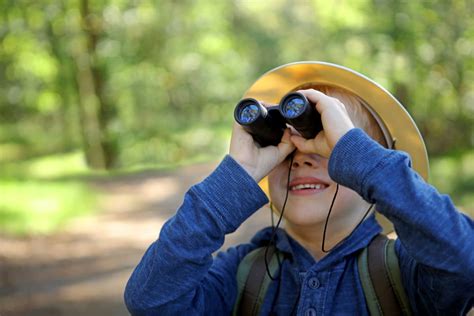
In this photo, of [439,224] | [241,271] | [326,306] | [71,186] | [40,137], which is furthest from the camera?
[40,137]

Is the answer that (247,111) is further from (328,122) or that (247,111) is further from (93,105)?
(93,105)

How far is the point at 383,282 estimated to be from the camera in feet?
5.45

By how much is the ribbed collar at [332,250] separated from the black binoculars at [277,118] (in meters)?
0.31

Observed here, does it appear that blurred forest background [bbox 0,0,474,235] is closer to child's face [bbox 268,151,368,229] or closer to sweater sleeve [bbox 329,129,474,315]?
child's face [bbox 268,151,368,229]

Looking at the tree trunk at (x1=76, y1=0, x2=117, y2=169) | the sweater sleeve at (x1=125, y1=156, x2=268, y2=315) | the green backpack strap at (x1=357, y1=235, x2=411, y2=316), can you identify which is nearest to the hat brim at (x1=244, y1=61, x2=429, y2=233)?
Answer: the green backpack strap at (x1=357, y1=235, x2=411, y2=316)

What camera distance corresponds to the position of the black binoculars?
159cm

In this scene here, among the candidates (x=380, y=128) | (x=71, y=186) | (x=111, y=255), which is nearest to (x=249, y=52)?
(x=71, y=186)

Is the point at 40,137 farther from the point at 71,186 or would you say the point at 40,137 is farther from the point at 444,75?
the point at 444,75

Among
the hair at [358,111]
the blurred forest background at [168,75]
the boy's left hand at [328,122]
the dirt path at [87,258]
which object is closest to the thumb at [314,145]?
the boy's left hand at [328,122]

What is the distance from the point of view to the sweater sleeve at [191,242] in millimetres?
1567

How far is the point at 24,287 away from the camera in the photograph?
17.4 feet

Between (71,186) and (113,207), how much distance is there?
1400 mm

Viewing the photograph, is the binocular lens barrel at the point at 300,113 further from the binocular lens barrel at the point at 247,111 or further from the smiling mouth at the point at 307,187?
the smiling mouth at the point at 307,187

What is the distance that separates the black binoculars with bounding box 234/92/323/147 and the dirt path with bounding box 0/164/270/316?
315 centimetres
